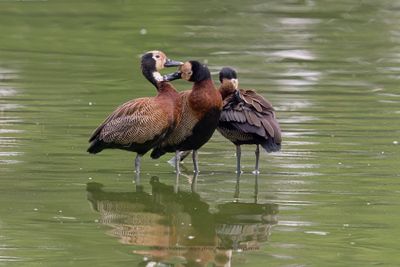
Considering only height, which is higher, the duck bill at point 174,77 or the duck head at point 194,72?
the duck head at point 194,72

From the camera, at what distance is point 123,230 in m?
11.3

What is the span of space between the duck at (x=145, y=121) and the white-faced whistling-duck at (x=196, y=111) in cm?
9

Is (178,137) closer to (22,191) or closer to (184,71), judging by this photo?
(184,71)

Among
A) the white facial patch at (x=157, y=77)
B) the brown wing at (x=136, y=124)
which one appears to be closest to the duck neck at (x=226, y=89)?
the white facial patch at (x=157, y=77)

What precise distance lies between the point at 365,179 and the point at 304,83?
538 cm

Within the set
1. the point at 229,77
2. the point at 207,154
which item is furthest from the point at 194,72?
the point at 207,154

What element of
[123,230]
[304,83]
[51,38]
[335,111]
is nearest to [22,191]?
[123,230]

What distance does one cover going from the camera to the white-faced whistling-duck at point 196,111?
13.1m

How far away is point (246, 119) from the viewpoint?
1309 cm

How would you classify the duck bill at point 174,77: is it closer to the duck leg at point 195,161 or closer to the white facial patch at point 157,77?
the white facial patch at point 157,77

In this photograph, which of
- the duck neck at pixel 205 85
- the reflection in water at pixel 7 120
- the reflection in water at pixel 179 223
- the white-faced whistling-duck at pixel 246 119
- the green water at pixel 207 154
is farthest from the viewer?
the reflection in water at pixel 7 120

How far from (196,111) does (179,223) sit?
1.77 metres

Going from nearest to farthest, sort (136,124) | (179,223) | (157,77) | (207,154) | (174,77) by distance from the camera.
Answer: (179,223)
(136,124)
(174,77)
(157,77)
(207,154)

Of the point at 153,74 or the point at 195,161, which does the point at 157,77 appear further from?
the point at 195,161
